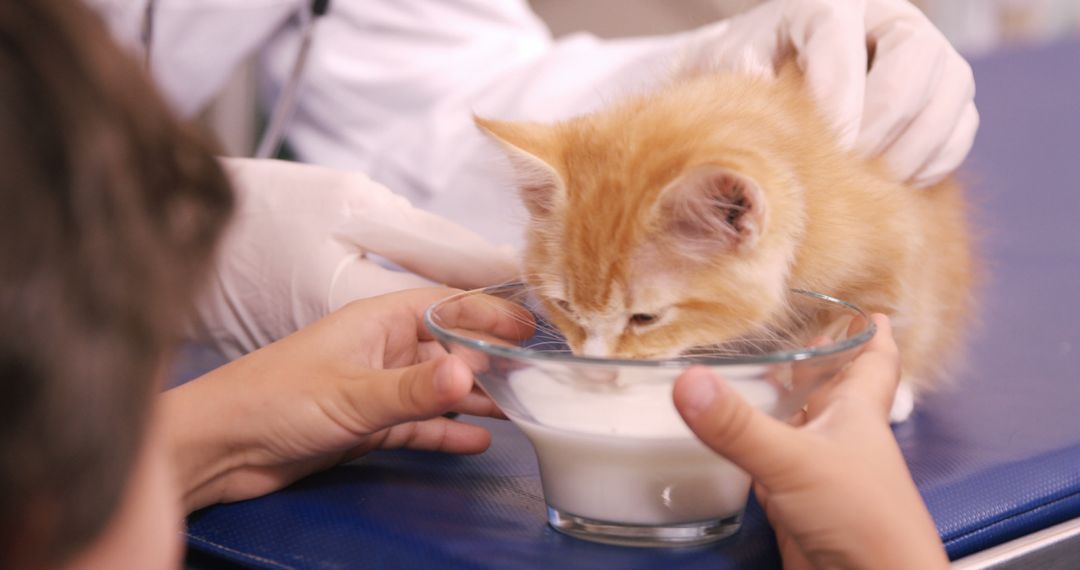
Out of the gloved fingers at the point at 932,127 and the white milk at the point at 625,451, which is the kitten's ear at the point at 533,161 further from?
the gloved fingers at the point at 932,127

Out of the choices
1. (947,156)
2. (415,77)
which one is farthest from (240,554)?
(415,77)

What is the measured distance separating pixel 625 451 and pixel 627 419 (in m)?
0.03

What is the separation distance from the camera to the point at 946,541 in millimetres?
774

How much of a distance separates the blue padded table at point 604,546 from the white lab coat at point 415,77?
0.83m

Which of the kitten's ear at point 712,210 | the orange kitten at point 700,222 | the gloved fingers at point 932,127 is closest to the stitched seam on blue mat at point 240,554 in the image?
the orange kitten at point 700,222

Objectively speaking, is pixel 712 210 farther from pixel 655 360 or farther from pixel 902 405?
pixel 902 405

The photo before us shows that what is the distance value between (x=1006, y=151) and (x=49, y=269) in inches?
77.9

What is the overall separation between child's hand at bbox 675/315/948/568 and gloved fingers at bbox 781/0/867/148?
1.42ft

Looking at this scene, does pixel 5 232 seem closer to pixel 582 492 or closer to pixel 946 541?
pixel 582 492

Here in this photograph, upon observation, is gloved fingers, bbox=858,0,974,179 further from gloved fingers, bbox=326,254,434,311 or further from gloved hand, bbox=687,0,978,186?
gloved fingers, bbox=326,254,434,311

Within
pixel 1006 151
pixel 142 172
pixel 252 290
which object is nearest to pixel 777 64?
pixel 252 290

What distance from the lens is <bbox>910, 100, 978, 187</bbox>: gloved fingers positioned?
3.63 feet

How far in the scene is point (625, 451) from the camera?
2.19 ft

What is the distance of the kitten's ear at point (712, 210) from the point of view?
802 mm
